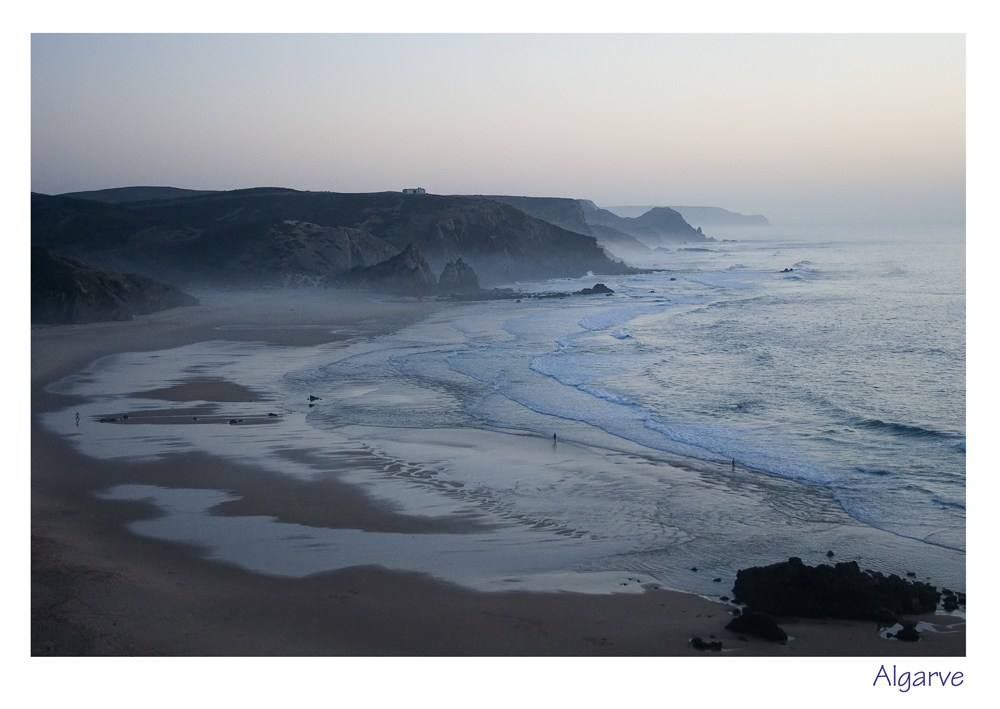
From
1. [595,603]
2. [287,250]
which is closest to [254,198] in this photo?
[287,250]

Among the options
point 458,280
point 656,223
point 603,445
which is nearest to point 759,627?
point 603,445

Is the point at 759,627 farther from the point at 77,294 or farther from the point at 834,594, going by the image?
the point at 77,294

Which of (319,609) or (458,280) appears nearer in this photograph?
(319,609)

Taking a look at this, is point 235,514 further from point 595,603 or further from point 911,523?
point 911,523

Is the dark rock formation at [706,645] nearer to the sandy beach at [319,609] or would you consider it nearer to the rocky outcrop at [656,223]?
the sandy beach at [319,609]

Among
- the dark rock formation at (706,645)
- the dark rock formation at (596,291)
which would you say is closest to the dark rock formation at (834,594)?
the dark rock formation at (706,645)
